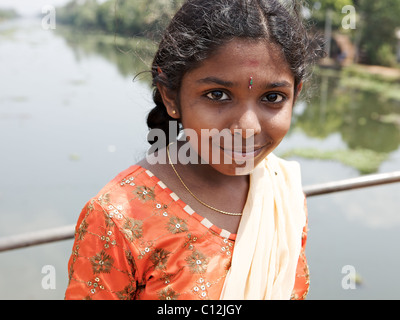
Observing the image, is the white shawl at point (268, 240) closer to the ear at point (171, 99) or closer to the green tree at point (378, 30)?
the ear at point (171, 99)

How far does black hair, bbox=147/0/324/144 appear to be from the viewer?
3.38 ft

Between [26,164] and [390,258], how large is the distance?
930 cm

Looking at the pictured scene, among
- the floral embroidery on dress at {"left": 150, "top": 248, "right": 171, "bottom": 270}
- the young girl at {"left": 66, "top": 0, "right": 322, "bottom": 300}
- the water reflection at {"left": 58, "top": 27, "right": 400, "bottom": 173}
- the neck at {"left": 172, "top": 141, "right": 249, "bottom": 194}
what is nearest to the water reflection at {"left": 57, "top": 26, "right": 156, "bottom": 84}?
the young girl at {"left": 66, "top": 0, "right": 322, "bottom": 300}

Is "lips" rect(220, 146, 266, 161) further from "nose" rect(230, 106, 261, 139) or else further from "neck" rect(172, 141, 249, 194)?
"neck" rect(172, 141, 249, 194)

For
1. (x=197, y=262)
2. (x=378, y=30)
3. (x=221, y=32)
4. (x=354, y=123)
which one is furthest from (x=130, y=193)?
(x=378, y=30)

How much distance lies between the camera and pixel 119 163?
36.8 feet

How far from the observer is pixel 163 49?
1191mm

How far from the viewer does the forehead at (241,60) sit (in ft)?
3.32

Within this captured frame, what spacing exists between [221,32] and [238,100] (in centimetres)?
17

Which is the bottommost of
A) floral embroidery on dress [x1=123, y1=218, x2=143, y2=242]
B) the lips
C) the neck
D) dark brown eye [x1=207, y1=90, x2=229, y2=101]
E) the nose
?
floral embroidery on dress [x1=123, y1=218, x2=143, y2=242]

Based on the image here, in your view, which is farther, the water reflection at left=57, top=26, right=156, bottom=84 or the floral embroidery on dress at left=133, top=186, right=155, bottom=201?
the water reflection at left=57, top=26, right=156, bottom=84

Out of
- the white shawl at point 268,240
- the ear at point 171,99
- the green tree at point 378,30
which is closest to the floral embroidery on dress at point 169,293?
the white shawl at point 268,240

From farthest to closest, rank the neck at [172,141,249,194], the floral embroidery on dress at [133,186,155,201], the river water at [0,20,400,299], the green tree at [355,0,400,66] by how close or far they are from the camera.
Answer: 1. the green tree at [355,0,400,66]
2. the river water at [0,20,400,299]
3. the neck at [172,141,249,194]
4. the floral embroidery on dress at [133,186,155,201]
